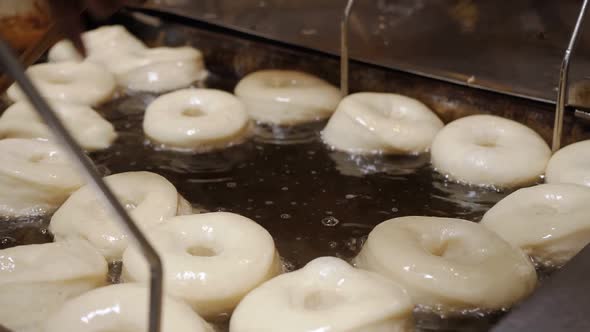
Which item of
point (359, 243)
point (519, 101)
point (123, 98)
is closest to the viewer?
point (359, 243)

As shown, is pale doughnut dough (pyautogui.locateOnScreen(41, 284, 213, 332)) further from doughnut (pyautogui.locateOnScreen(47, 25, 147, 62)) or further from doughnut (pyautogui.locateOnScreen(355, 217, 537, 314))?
doughnut (pyautogui.locateOnScreen(47, 25, 147, 62))

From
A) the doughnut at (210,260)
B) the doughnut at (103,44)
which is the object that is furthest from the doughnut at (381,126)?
the doughnut at (103,44)

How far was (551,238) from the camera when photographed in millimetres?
2117

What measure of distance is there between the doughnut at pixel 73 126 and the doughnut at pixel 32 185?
0.35 metres

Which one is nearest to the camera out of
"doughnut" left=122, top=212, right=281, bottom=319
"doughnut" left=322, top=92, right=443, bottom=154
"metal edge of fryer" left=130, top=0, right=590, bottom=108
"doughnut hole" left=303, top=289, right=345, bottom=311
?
"doughnut hole" left=303, top=289, right=345, bottom=311

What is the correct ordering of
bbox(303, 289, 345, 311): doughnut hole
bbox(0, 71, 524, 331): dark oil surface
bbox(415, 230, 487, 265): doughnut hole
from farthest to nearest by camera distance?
bbox(0, 71, 524, 331): dark oil surface → bbox(415, 230, 487, 265): doughnut hole → bbox(303, 289, 345, 311): doughnut hole

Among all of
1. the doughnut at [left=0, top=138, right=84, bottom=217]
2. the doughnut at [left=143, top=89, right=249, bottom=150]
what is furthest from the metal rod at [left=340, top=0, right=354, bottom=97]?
the doughnut at [left=0, top=138, right=84, bottom=217]

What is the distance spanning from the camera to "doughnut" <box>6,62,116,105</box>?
10.8 ft

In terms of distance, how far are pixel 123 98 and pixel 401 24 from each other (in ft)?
5.16

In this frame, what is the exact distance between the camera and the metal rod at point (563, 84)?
2.55 m

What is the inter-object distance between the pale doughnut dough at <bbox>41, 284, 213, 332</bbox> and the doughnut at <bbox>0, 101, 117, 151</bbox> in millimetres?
1279

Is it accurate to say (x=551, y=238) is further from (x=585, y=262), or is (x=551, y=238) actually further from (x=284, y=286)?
(x=284, y=286)

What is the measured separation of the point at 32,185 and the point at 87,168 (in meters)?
1.50

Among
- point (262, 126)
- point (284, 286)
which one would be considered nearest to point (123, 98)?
point (262, 126)
